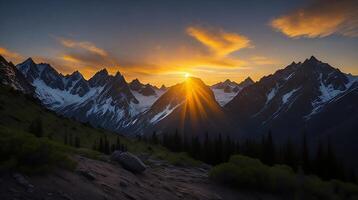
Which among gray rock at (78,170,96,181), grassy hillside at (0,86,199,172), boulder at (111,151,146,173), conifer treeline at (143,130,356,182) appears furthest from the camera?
conifer treeline at (143,130,356,182)

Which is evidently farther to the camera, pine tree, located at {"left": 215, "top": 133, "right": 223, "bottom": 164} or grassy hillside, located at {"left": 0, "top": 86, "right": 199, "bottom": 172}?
pine tree, located at {"left": 215, "top": 133, "right": 223, "bottom": 164}

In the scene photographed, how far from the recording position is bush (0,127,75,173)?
23.7 m

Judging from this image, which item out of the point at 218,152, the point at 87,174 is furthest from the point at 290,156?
the point at 87,174

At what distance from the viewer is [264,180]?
50438 mm

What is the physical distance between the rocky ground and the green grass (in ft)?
5.06

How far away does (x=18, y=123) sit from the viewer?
82688 millimetres

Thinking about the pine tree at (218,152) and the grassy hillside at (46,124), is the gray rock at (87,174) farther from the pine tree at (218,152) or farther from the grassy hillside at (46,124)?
the pine tree at (218,152)

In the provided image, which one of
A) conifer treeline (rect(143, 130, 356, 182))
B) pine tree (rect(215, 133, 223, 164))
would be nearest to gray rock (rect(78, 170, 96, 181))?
conifer treeline (rect(143, 130, 356, 182))

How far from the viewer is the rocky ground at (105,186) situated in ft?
74.4

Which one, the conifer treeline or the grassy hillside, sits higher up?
the grassy hillside

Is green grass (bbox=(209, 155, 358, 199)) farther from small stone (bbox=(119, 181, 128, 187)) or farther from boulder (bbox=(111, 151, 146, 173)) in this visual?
small stone (bbox=(119, 181, 128, 187))

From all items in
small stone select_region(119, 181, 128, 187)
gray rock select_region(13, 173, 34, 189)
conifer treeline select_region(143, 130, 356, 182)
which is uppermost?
gray rock select_region(13, 173, 34, 189)

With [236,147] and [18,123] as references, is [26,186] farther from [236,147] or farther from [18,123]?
[236,147]

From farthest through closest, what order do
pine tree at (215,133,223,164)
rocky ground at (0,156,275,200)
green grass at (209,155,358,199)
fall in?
pine tree at (215,133,223,164), green grass at (209,155,358,199), rocky ground at (0,156,275,200)
